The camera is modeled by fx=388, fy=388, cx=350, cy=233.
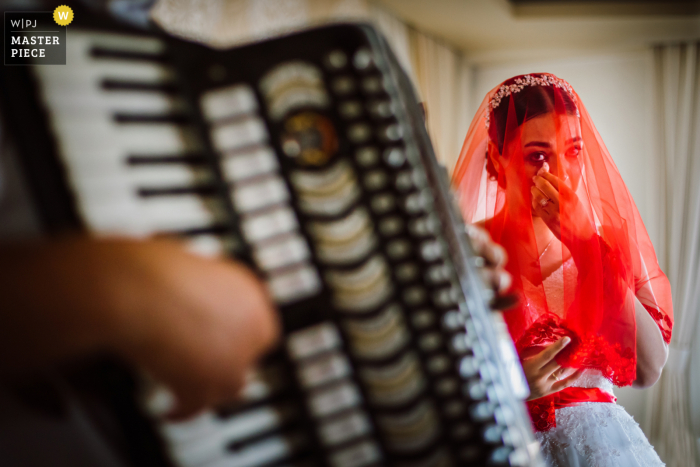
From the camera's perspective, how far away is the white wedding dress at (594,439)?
0.83 metres

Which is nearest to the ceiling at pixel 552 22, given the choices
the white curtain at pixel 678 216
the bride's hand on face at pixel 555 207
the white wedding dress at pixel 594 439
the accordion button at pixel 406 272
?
the white curtain at pixel 678 216

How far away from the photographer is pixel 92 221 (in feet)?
1.19

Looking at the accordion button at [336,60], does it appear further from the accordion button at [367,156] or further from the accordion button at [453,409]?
the accordion button at [453,409]

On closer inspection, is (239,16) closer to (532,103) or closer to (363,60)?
(532,103)

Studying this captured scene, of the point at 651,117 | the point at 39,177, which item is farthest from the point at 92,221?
the point at 651,117

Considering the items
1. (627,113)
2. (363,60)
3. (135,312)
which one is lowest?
(135,312)

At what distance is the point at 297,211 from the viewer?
0.43m

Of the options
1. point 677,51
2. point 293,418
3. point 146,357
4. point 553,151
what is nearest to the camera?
point 146,357

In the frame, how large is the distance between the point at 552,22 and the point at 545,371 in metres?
1.83

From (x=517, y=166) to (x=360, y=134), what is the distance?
26.4 inches

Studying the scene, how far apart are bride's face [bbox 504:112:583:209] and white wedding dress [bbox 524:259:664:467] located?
0.81 feet

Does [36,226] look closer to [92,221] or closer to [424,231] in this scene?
[92,221]

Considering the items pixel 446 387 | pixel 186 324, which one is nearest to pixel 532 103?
pixel 446 387

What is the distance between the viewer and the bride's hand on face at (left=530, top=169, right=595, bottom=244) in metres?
0.90
